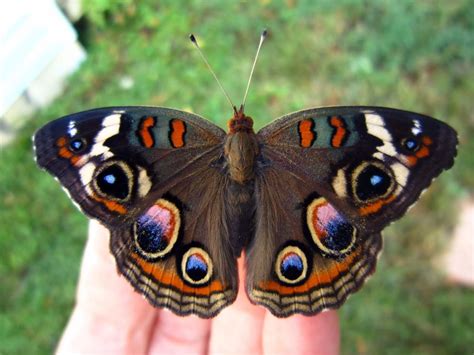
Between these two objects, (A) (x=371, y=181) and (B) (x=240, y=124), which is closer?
(A) (x=371, y=181)

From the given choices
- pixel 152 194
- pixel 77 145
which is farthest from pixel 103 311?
pixel 77 145

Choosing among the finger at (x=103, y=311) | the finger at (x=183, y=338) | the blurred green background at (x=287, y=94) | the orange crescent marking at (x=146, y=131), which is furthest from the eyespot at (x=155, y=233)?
the blurred green background at (x=287, y=94)

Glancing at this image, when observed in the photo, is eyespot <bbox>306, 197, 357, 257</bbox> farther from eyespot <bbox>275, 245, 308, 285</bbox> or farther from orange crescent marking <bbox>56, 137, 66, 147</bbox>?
orange crescent marking <bbox>56, 137, 66, 147</bbox>

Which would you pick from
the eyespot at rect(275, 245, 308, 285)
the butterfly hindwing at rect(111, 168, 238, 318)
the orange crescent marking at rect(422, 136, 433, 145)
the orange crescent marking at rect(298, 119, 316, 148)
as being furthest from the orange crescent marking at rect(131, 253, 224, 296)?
the orange crescent marking at rect(422, 136, 433, 145)

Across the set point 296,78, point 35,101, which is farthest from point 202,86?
point 35,101

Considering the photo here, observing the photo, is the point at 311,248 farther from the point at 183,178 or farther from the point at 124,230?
the point at 124,230

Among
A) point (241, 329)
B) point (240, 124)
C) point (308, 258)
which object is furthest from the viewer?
point (241, 329)

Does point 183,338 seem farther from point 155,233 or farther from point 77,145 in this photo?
point 77,145

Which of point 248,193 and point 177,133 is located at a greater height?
point 177,133
